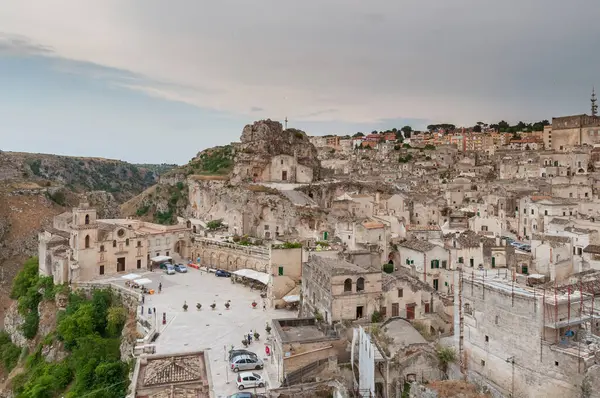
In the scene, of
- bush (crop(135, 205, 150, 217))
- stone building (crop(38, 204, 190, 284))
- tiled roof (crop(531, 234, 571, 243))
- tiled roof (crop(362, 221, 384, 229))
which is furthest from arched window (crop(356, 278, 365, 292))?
bush (crop(135, 205, 150, 217))

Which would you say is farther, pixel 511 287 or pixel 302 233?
pixel 302 233

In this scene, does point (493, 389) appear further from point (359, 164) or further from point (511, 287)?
point (359, 164)

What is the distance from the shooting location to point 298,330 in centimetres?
2469

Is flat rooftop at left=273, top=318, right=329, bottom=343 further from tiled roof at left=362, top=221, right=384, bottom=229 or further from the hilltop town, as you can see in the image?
tiled roof at left=362, top=221, right=384, bottom=229

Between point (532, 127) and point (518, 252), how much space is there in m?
105

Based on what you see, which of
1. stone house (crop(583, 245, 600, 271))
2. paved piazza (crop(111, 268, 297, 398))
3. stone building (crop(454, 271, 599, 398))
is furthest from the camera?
stone house (crop(583, 245, 600, 271))

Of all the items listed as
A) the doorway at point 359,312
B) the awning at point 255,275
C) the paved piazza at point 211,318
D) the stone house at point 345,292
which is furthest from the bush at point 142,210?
the doorway at point 359,312

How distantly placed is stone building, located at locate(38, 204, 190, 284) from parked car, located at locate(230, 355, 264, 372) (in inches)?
911

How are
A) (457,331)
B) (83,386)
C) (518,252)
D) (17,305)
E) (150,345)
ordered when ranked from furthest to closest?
(17,305) < (518,252) < (83,386) < (150,345) < (457,331)

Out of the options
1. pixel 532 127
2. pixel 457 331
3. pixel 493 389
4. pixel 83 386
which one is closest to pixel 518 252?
pixel 457 331

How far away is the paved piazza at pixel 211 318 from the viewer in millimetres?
23953

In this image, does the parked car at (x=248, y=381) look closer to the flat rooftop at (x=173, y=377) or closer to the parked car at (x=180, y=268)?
the flat rooftop at (x=173, y=377)

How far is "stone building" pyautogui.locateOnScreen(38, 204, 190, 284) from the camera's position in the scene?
41844 mm

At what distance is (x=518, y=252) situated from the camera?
37344 mm
